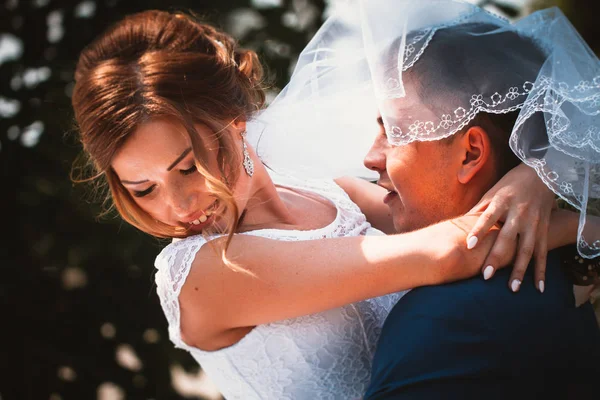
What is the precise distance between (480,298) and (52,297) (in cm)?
272

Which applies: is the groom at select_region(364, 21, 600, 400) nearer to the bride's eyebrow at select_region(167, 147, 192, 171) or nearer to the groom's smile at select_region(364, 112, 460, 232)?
the groom's smile at select_region(364, 112, 460, 232)

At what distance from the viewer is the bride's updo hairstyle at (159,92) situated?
2.43 m

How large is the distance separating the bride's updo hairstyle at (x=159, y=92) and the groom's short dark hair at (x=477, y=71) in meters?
0.72

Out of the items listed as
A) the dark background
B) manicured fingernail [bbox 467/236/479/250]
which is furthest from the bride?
the dark background

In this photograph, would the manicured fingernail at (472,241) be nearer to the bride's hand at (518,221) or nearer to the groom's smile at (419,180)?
the bride's hand at (518,221)

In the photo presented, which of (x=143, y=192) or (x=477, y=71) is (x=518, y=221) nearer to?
(x=477, y=71)

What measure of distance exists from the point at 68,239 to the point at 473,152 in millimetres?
2466

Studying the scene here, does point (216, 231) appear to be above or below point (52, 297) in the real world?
above

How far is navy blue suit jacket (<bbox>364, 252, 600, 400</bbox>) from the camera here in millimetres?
2016

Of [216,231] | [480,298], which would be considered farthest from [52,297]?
[480,298]

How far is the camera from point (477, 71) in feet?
7.99

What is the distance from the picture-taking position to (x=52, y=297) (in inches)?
156

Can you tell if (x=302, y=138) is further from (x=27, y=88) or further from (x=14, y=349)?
(x=14, y=349)

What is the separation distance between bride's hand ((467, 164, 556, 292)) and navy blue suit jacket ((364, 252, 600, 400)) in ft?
0.19
